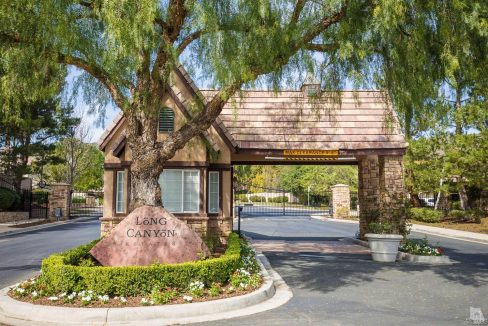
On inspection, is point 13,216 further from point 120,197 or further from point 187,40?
point 187,40

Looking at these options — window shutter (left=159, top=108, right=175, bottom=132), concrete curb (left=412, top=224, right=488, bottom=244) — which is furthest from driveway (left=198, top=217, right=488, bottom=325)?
concrete curb (left=412, top=224, right=488, bottom=244)

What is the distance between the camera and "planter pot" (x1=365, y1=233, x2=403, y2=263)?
1253 cm

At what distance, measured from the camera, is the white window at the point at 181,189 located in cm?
1447

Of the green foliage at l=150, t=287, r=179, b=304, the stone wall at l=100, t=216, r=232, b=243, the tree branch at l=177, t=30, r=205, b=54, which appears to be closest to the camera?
the green foliage at l=150, t=287, r=179, b=304

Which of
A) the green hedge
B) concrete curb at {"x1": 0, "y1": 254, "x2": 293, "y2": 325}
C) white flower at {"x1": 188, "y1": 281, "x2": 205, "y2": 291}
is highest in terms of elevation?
→ the green hedge

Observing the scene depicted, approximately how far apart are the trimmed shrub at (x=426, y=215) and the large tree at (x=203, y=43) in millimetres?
22265

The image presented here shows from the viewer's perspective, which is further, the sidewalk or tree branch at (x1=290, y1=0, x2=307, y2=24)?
the sidewalk

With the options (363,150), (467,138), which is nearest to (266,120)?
(363,150)

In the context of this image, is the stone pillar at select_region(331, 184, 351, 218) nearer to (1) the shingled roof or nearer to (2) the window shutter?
(1) the shingled roof

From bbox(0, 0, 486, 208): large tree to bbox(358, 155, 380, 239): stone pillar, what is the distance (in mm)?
7782

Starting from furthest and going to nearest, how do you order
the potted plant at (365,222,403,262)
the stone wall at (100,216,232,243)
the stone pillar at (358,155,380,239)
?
the stone pillar at (358,155,380,239) < the stone wall at (100,216,232,243) < the potted plant at (365,222,403,262)

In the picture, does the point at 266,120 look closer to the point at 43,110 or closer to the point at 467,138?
the point at 467,138

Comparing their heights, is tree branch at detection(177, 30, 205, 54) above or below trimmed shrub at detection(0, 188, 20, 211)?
above

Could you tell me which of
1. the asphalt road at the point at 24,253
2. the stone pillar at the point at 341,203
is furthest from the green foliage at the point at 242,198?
the asphalt road at the point at 24,253
